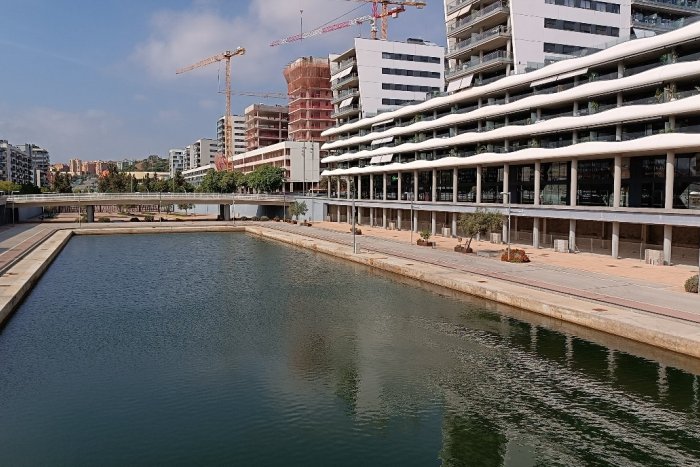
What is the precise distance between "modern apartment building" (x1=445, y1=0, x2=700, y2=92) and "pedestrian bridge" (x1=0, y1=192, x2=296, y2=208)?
172 feet

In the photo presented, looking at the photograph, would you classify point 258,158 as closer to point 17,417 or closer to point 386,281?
point 386,281

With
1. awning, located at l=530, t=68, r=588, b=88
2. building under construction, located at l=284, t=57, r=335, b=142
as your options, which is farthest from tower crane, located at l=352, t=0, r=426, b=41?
awning, located at l=530, t=68, r=588, b=88

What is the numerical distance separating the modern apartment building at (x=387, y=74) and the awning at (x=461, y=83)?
91.9 ft

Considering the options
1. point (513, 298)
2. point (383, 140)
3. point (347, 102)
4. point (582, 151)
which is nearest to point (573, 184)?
point (582, 151)

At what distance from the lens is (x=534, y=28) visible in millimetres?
72062

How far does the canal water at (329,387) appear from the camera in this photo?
690 inches

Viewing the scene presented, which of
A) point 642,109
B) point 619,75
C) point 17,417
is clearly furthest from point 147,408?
point 619,75

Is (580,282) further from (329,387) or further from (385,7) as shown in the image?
(385,7)

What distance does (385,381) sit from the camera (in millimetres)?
23266

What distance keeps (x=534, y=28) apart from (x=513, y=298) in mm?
49369

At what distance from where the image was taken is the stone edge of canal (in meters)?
26.4

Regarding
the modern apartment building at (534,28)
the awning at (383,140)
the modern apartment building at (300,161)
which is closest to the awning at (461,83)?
the modern apartment building at (534,28)

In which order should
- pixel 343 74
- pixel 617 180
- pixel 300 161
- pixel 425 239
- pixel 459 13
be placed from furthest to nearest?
pixel 300 161
pixel 343 74
pixel 459 13
pixel 425 239
pixel 617 180

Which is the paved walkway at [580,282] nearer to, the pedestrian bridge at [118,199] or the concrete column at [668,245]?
the concrete column at [668,245]
